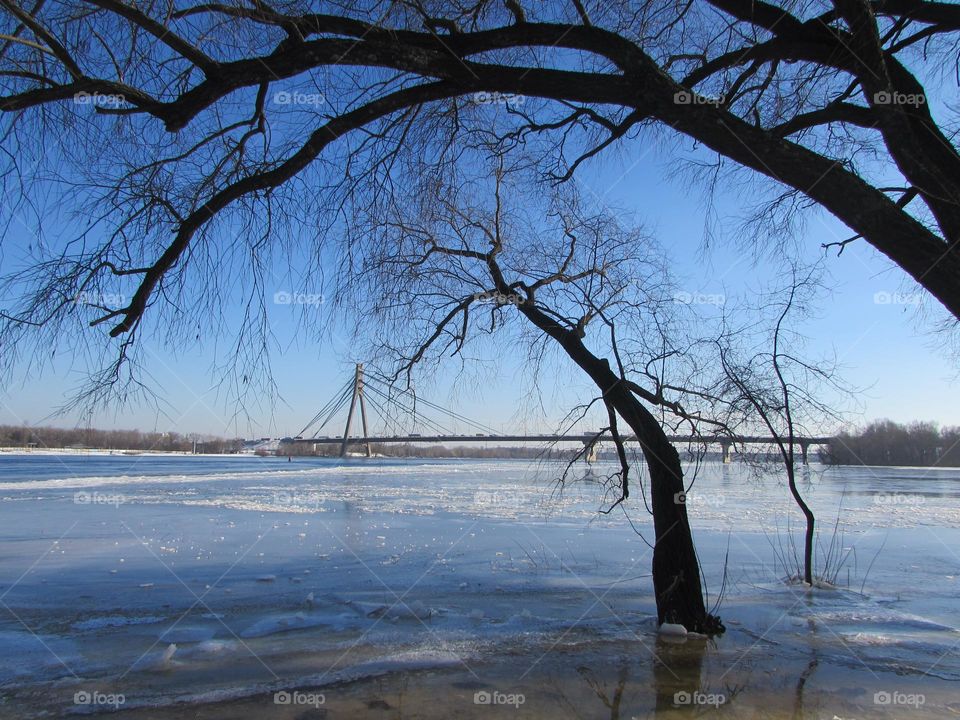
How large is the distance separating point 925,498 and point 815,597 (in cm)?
2005

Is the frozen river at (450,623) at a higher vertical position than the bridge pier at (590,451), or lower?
lower

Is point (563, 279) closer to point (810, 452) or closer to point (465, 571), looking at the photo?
point (465, 571)

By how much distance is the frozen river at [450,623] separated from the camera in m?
4.54

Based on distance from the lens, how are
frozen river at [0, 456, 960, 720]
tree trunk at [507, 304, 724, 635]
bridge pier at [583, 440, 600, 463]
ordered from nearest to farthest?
frozen river at [0, 456, 960, 720] < tree trunk at [507, 304, 724, 635] < bridge pier at [583, 440, 600, 463]

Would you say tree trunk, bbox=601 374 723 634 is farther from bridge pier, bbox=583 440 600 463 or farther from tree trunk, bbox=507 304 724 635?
bridge pier, bbox=583 440 600 463

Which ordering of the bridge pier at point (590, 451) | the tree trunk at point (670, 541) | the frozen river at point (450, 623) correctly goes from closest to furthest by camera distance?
the frozen river at point (450, 623) → the tree trunk at point (670, 541) → the bridge pier at point (590, 451)

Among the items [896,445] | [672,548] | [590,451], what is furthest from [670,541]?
[896,445]

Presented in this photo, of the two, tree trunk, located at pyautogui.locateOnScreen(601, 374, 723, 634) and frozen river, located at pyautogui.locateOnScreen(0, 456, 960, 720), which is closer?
frozen river, located at pyautogui.locateOnScreen(0, 456, 960, 720)

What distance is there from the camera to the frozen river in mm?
4543

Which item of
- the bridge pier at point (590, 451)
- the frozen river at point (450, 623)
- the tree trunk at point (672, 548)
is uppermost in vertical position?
the bridge pier at point (590, 451)

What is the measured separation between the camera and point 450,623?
6.44m

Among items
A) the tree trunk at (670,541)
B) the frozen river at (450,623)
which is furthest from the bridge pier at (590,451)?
the tree trunk at (670,541)

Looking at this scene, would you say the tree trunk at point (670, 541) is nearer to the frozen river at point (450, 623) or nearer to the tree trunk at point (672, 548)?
the tree trunk at point (672, 548)

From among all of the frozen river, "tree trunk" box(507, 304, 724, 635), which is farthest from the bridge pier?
"tree trunk" box(507, 304, 724, 635)
